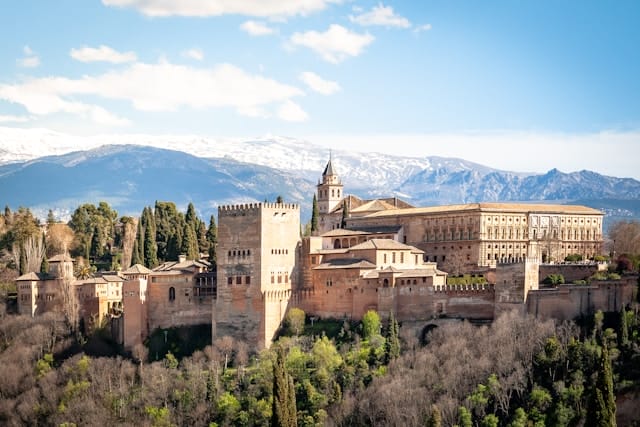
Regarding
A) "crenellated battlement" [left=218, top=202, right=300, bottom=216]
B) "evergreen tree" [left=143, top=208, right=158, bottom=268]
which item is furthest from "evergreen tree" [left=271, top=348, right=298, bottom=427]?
"evergreen tree" [left=143, top=208, right=158, bottom=268]

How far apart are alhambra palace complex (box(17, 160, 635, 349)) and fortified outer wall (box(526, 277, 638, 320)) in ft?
0.18

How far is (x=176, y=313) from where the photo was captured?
65438 millimetres

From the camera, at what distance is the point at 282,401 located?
5078 cm

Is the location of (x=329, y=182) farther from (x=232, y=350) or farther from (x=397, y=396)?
(x=397, y=396)

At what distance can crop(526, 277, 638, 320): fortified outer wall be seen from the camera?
5422cm

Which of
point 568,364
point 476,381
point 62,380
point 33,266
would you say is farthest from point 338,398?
point 33,266

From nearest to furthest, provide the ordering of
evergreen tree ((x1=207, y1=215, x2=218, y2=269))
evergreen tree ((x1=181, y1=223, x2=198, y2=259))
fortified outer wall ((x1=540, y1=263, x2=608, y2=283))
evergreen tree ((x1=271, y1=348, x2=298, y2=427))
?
1. evergreen tree ((x1=271, y1=348, x2=298, y2=427))
2. fortified outer wall ((x1=540, y1=263, x2=608, y2=283))
3. evergreen tree ((x1=207, y1=215, x2=218, y2=269))
4. evergreen tree ((x1=181, y1=223, x2=198, y2=259))

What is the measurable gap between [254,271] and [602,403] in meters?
24.4

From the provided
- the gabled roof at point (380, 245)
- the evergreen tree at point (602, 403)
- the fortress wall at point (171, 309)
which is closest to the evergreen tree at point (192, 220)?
the fortress wall at point (171, 309)

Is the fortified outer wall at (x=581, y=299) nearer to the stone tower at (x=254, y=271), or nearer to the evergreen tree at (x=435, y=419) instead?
the evergreen tree at (x=435, y=419)

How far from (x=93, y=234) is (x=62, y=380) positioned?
999 inches

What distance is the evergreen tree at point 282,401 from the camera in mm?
50469

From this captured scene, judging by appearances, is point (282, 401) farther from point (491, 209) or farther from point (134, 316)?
point (491, 209)

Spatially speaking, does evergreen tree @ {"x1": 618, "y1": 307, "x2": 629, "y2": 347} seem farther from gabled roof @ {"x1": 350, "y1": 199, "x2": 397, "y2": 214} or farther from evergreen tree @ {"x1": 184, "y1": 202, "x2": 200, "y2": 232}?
evergreen tree @ {"x1": 184, "y1": 202, "x2": 200, "y2": 232}
